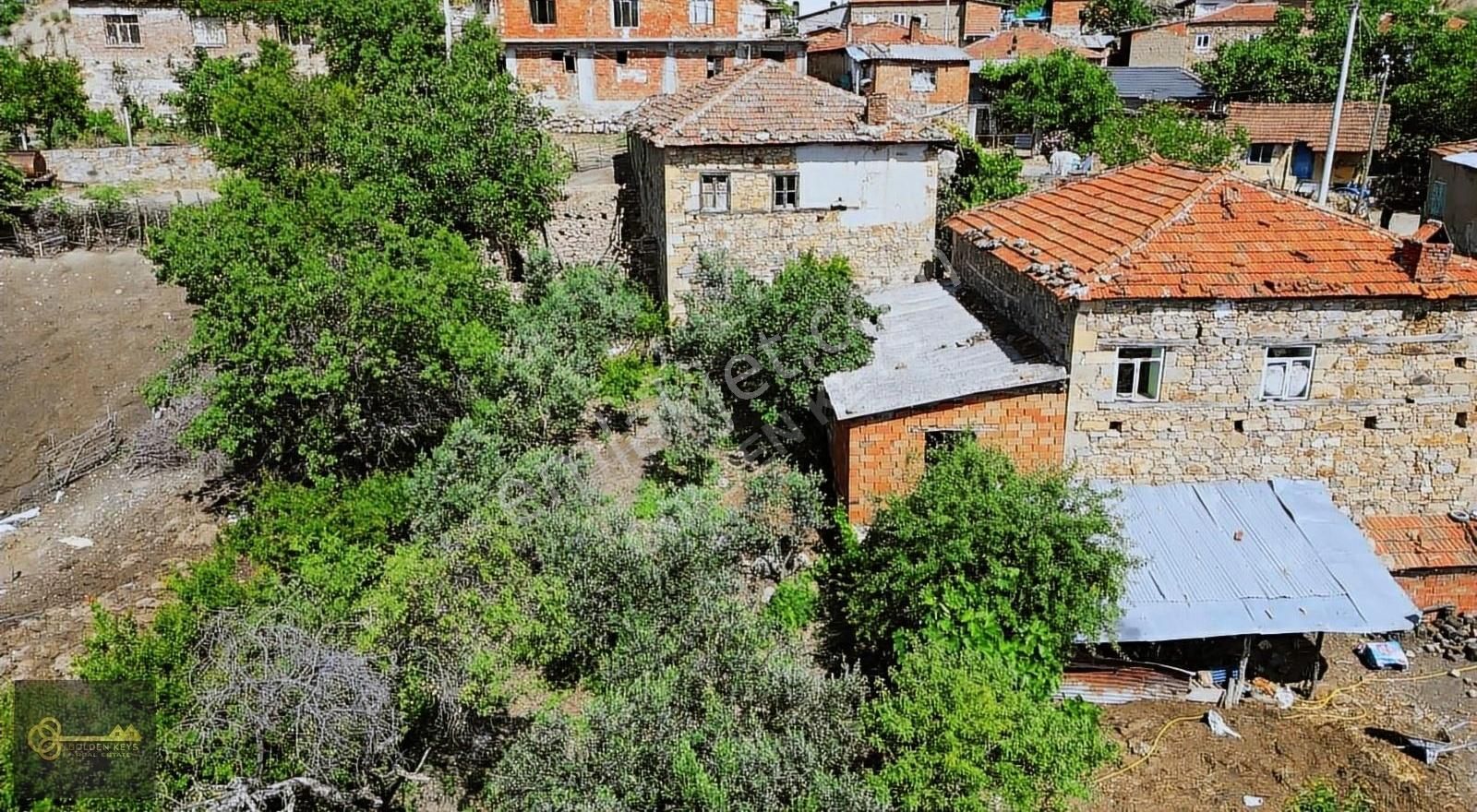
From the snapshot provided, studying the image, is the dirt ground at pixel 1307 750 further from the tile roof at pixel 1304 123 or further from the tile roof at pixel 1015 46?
the tile roof at pixel 1015 46

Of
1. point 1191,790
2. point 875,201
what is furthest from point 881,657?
point 875,201

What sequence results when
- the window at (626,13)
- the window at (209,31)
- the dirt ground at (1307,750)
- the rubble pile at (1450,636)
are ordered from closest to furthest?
the dirt ground at (1307,750) < the rubble pile at (1450,636) < the window at (626,13) < the window at (209,31)

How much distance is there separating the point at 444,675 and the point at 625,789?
2.52 meters

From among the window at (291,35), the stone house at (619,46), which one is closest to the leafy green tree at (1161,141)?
the stone house at (619,46)

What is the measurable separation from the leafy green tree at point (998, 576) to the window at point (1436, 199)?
20553mm

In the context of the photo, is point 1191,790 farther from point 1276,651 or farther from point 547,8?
point 547,8

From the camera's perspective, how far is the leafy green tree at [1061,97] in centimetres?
3681

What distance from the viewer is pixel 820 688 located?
10719 mm

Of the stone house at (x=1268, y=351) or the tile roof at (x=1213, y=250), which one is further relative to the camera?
the stone house at (x=1268, y=351)

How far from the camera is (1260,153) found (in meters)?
38.0

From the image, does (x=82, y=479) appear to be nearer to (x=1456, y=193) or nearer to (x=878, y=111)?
(x=878, y=111)

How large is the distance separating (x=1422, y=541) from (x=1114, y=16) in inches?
1962

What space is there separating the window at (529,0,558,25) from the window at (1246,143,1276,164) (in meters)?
25.4

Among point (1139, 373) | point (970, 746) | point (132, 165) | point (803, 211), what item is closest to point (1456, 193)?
point (1139, 373)
